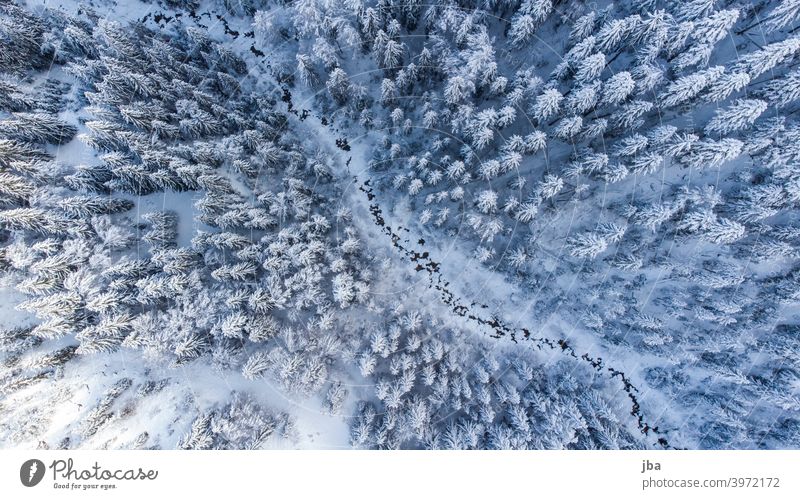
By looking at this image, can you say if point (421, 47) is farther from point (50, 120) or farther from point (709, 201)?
point (50, 120)
